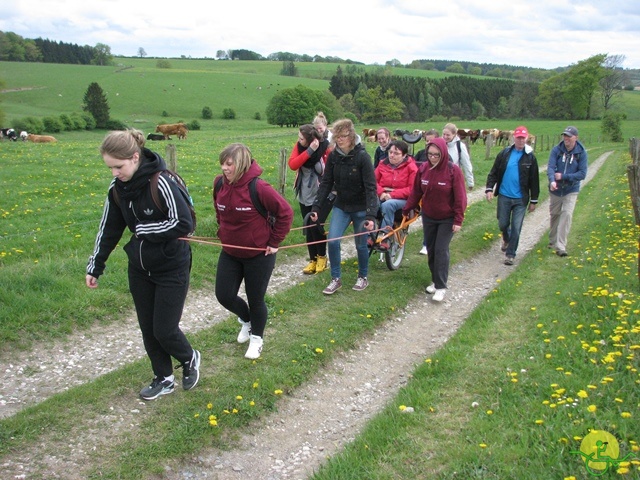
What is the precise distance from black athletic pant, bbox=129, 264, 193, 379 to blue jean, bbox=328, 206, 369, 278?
10.5ft

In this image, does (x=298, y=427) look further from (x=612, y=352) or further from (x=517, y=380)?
(x=612, y=352)

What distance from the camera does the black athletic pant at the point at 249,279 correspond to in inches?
211

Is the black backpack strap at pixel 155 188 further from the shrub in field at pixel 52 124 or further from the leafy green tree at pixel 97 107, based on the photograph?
the leafy green tree at pixel 97 107

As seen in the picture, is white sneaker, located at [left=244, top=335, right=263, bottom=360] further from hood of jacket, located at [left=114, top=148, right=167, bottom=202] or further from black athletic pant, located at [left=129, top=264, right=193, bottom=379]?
hood of jacket, located at [left=114, top=148, right=167, bottom=202]

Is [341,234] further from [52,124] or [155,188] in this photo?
[52,124]

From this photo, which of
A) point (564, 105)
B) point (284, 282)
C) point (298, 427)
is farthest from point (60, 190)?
point (564, 105)

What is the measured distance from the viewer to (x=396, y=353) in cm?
616

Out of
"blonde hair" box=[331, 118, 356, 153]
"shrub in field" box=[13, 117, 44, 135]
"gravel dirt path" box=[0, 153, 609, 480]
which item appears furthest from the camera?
"shrub in field" box=[13, 117, 44, 135]

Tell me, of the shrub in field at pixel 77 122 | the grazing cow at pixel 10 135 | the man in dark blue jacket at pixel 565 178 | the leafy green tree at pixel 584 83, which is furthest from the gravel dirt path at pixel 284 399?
the leafy green tree at pixel 584 83

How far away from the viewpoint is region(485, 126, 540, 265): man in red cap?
9.37m

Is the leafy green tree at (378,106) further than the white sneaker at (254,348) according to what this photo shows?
Yes

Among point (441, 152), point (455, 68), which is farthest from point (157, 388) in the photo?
point (455, 68)

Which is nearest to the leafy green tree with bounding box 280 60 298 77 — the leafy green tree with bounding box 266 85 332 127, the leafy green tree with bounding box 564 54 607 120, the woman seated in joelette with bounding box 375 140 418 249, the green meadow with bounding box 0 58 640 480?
the leafy green tree with bounding box 266 85 332 127

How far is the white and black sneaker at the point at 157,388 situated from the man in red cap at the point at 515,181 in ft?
21.6
